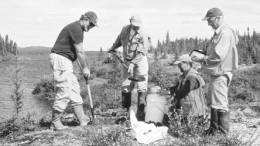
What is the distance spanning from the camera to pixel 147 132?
554cm

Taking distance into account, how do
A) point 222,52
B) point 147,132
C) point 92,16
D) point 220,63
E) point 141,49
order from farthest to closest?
1. point 141,49
2. point 92,16
3. point 147,132
4. point 220,63
5. point 222,52

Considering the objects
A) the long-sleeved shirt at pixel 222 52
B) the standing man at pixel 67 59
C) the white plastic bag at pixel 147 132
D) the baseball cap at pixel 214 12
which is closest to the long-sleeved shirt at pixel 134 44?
the standing man at pixel 67 59

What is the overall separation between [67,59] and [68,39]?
1.14ft

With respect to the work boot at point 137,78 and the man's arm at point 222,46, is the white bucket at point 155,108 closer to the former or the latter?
the work boot at point 137,78

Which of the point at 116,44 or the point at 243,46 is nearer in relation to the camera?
the point at 116,44

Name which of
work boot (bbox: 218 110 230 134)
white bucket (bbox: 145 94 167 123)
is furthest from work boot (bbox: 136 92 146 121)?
work boot (bbox: 218 110 230 134)

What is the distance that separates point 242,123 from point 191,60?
2195mm

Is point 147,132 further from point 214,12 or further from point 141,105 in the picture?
point 214,12

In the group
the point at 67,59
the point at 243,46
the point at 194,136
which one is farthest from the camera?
the point at 243,46

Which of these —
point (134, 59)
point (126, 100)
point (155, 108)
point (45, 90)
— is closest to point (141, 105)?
point (126, 100)

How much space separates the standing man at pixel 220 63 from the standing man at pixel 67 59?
2.00m

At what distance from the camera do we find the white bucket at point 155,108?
247 inches

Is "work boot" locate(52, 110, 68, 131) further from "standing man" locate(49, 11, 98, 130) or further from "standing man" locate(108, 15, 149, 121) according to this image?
"standing man" locate(108, 15, 149, 121)

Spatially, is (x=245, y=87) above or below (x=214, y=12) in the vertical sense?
below
